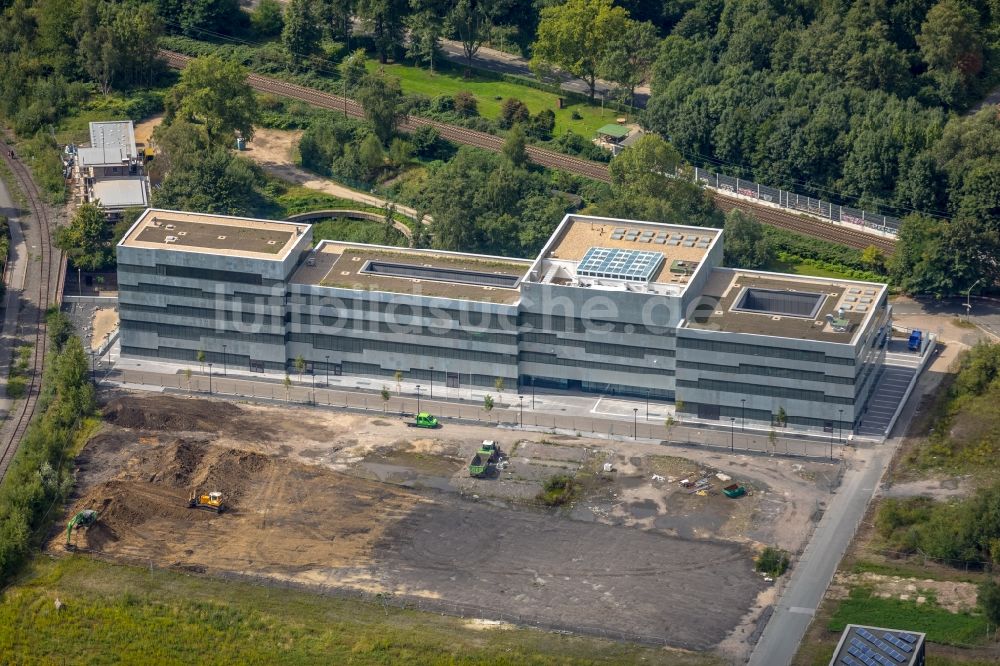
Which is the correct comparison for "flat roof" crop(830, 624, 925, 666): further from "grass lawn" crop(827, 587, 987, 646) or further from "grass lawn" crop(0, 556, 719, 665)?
"grass lawn" crop(0, 556, 719, 665)

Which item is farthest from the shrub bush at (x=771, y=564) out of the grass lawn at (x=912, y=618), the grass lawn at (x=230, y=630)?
the grass lawn at (x=230, y=630)

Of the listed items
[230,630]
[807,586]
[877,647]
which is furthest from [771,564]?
[230,630]

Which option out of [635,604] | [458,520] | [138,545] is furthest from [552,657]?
[138,545]

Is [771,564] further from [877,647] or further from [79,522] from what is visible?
[79,522]

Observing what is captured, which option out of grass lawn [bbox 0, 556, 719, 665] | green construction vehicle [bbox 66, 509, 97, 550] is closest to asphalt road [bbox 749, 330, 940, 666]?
grass lawn [bbox 0, 556, 719, 665]

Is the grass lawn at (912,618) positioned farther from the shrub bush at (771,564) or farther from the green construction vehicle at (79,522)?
the green construction vehicle at (79,522)

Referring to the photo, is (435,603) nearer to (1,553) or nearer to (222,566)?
(222,566)
